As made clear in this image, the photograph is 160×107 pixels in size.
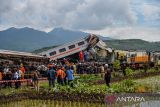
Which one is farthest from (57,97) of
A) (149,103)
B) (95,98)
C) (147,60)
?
(147,60)

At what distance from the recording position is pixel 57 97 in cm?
2967

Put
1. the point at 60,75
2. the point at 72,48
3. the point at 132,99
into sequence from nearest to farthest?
the point at 132,99 → the point at 60,75 → the point at 72,48

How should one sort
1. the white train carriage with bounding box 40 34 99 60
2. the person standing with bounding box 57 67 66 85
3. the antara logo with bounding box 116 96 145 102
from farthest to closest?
the white train carriage with bounding box 40 34 99 60 < the person standing with bounding box 57 67 66 85 < the antara logo with bounding box 116 96 145 102

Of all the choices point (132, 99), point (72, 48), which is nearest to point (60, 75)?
point (132, 99)

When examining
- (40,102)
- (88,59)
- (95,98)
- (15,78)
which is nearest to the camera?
(95,98)

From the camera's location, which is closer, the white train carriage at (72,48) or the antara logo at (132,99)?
the antara logo at (132,99)

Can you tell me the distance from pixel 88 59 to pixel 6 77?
79.0ft

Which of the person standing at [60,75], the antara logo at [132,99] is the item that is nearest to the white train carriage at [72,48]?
the person standing at [60,75]

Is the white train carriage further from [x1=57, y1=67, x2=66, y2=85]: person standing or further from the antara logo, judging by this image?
the antara logo

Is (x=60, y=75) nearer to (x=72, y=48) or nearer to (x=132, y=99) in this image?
(x=132, y=99)

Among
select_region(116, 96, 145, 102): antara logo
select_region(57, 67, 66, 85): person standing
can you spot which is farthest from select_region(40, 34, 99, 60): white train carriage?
select_region(116, 96, 145, 102): antara logo

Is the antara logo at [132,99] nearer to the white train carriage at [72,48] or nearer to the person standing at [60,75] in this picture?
the person standing at [60,75]

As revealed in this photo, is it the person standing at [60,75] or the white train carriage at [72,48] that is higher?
the white train carriage at [72,48]

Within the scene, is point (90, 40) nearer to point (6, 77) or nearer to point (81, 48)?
point (81, 48)
